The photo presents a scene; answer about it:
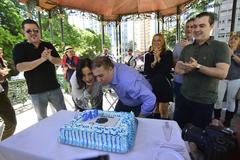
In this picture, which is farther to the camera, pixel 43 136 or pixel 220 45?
pixel 220 45

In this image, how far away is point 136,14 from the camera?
24.5ft

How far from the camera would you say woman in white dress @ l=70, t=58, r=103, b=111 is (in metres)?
2.20

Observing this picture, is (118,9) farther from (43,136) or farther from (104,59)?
(43,136)

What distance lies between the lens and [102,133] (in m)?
1.20

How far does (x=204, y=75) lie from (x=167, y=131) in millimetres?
691

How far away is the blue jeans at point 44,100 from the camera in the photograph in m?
2.48

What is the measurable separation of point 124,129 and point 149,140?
0.76ft

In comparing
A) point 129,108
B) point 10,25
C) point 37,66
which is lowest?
point 129,108

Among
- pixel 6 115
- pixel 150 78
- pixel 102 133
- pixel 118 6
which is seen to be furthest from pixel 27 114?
pixel 118 6

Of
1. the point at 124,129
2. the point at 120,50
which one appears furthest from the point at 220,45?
the point at 120,50

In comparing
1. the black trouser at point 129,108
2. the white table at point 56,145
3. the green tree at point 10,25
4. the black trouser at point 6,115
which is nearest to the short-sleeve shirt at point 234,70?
the black trouser at point 129,108

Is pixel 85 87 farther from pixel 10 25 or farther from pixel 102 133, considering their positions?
pixel 10 25

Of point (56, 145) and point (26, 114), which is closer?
point (56, 145)

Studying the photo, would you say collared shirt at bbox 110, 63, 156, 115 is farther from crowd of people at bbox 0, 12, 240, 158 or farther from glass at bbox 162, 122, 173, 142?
glass at bbox 162, 122, 173, 142
